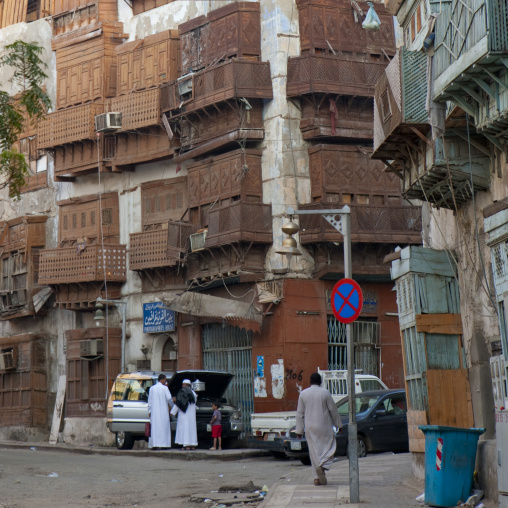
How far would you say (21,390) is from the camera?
112 feet

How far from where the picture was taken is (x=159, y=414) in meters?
23.5

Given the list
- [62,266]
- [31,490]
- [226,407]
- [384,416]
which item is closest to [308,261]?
[226,407]

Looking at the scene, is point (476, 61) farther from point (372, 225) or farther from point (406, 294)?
point (372, 225)

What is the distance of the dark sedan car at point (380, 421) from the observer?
20.2 metres

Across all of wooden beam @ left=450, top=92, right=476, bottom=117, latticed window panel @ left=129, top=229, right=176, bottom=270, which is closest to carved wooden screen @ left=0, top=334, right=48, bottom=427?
latticed window panel @ left=129, top=229, right=176, bottom=270

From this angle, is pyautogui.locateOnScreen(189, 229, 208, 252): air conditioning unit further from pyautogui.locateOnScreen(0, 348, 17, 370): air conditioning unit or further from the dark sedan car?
pyautogui.locateOnScreen(0, 348, 17, 370): air conditioning unit

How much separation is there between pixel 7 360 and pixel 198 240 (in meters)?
10.9

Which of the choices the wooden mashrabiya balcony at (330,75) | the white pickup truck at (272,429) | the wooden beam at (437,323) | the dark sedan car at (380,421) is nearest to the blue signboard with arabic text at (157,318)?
the wooden mashrabiya balcony at (330,75)

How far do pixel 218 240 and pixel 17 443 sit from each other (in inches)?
411

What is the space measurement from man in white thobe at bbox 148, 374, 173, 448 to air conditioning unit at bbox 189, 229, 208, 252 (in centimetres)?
507

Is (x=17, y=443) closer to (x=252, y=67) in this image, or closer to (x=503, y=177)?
(x=252, y=67)

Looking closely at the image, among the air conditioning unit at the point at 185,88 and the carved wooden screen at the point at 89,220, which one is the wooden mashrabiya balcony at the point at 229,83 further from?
the carved wooden screen at the point at 89,220

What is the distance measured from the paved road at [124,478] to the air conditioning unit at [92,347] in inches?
313

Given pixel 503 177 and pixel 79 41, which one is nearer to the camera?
pixel 503 177
